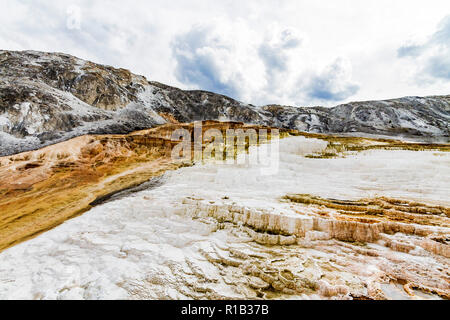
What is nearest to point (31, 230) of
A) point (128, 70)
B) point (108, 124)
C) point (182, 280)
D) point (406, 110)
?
point (182, 280)

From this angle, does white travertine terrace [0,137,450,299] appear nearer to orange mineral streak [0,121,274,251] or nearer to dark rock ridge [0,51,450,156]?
orange mineral streak [0,121,274,251]

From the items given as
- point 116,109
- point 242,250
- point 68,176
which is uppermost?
point 116,109

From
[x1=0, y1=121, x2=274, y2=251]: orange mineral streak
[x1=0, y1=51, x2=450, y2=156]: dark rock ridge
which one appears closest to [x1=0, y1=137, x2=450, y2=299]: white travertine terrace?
[x1=0, y1=121, x2=274, y2=251]: orange mineral streak

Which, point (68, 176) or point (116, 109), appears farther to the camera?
point (116, 109)

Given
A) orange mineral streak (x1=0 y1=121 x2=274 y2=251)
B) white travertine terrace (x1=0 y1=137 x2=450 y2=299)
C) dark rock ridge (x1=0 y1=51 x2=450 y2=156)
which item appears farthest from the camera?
dark rock ridge (x1=0 y1=51 x2=450 y2=156)

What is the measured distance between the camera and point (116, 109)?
3972 centimetres

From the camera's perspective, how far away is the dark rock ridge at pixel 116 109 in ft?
74.2

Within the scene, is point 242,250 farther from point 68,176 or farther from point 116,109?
point 116,109

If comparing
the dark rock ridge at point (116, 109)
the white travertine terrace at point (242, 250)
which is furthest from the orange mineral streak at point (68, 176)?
the dark rock ridge at point (116, 109)

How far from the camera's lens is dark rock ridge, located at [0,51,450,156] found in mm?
22625

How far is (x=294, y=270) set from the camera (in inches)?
151

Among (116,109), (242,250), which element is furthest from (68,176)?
(116,109)

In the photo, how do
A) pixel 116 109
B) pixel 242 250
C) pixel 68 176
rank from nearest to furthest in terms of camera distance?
pixel 242 250 → pixel 68 176 → pixel 116 109
